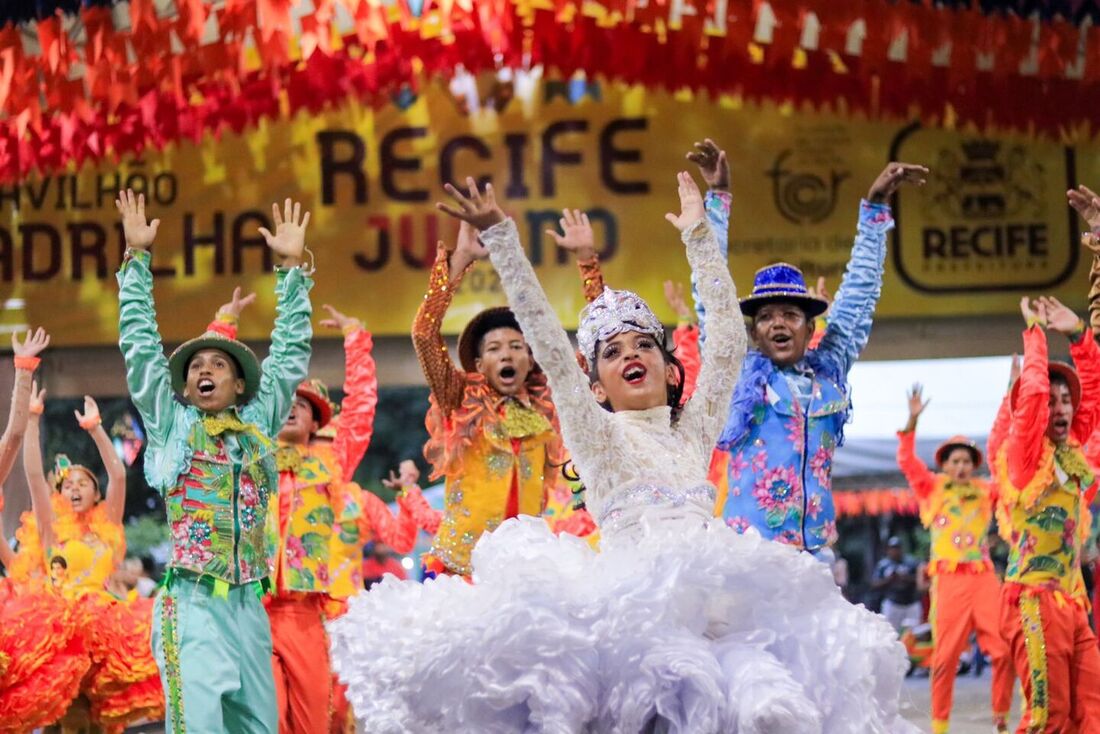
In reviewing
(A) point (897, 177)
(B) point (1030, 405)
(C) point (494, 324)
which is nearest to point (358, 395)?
(C) point (494, 324)

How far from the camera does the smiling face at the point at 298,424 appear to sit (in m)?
6.56

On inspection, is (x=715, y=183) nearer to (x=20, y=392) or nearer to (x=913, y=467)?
→ (x=20, y=392)

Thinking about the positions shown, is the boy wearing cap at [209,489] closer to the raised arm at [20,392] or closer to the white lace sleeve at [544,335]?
the raised arm at [20,392]

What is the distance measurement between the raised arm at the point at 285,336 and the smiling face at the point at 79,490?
2688 mm

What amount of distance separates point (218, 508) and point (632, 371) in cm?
169

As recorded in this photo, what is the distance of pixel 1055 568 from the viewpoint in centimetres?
645

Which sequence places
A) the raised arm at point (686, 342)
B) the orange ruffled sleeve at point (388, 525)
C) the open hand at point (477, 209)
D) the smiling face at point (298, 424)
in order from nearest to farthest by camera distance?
the open hand at point (477, 209), the raised arm at point (686, 342), the smiling face at point (298, 424), the orange ruffled sleeve at point (388, 525)

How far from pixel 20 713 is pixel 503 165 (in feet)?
13.8

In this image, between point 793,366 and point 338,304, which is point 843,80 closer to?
point 338,304

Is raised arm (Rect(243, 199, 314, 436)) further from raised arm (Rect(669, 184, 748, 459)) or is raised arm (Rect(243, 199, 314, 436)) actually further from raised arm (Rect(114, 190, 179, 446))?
raised arm (Rect(669, 184, 748, 459))

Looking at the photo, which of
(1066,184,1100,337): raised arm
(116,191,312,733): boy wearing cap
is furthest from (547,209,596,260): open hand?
(1066,184,1100,337): raised arm

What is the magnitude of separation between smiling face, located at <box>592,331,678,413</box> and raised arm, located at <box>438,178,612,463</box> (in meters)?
0.22

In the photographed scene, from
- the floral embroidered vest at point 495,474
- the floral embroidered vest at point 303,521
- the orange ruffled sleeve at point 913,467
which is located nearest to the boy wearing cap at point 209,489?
the floral embroidered vest at point 495,474

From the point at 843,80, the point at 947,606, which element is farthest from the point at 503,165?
the point at 947,606
